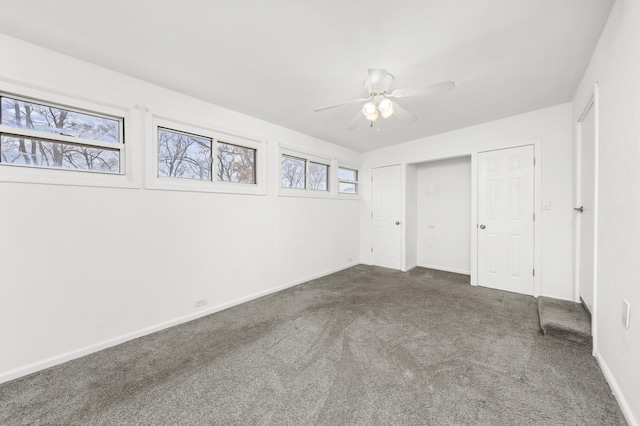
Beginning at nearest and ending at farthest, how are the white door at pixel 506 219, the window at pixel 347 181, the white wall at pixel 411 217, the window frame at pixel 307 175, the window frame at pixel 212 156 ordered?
the window frame at pixel 212 156
the white door at pixel 506 219
the window frame at pixel 307 175
the white wall at pixel 411 217
the window at pixel 347 181

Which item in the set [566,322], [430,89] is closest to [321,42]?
[430,89]

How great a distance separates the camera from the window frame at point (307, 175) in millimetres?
3757

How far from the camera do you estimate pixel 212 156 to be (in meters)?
→ 3.01

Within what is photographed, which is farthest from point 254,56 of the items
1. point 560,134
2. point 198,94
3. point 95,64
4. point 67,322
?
point 560,134

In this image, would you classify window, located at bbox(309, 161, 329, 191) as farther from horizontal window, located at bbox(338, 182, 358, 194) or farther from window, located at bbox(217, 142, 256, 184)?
window, located at bbox(217, 142, 256, 184)

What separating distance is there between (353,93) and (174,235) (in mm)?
2440

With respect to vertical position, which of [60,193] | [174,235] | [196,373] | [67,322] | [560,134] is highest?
[560,134]

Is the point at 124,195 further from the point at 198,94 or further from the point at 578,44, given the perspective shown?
the point at 578,44

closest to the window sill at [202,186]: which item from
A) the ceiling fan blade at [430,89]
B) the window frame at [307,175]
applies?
the window frame at [307,175]

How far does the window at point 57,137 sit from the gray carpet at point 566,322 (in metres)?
4.28

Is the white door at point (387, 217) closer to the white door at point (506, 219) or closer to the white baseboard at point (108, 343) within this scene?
the white door at point (506, 219)

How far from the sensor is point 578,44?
6.30 ft

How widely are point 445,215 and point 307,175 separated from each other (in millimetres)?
2772

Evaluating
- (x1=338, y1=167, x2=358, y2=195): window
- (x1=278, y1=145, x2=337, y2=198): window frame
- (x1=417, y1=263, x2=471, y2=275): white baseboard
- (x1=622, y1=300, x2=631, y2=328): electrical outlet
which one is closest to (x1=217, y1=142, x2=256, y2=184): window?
(x1=278, y1=145, x2=337, y2=198): window frame
